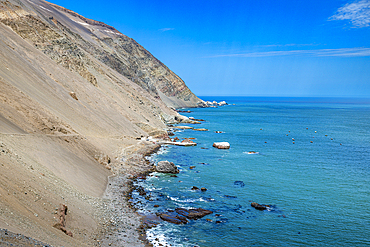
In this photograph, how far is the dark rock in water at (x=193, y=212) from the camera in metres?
22.6

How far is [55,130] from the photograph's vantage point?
30.2 meters

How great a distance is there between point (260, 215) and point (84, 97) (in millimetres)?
36012

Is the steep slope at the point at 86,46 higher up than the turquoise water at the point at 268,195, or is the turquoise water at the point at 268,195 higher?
the steep slope at the point at 86,46

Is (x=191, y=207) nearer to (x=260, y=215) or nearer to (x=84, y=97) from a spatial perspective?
(x=260, y=215)

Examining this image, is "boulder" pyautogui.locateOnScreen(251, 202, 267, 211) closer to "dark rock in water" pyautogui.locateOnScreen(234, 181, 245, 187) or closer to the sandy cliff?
"dark rock in water" pyautogui.locateOnScreen(234, 181, 245, 187)

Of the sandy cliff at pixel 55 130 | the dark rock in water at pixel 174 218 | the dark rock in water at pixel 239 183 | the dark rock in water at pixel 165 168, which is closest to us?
the sandy cliff at pixel 55 130

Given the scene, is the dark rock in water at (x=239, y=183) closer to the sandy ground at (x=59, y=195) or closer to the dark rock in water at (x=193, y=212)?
the dark rock in water at (x=193, y=212)

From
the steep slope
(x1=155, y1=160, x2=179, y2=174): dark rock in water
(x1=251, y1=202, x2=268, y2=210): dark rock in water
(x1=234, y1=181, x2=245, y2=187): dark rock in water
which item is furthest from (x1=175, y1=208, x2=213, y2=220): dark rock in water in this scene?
the steep slope

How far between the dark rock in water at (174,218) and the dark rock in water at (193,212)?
59cm

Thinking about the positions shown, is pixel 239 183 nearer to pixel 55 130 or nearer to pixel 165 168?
pixel 165 168

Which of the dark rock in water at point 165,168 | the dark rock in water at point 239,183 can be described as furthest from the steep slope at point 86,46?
the dark rock in water at point 239,183

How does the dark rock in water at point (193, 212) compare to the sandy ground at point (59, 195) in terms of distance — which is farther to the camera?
the dark rock in water at point (193, 212)

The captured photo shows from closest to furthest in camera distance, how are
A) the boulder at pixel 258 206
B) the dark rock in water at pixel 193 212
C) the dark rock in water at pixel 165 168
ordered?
1. the dark rock in water at pixel 193 212
2. the boulder at pixel 258 206
3. the dark rock in water at pixel 165 168

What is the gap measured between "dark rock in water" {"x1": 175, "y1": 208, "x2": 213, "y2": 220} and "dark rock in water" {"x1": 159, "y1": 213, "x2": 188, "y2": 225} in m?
0.59
